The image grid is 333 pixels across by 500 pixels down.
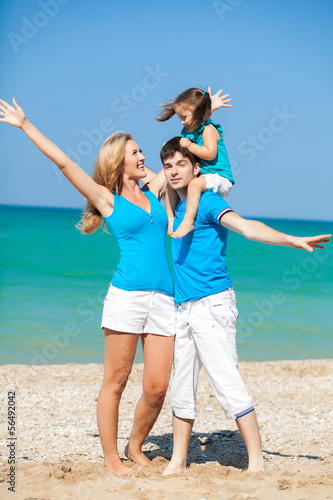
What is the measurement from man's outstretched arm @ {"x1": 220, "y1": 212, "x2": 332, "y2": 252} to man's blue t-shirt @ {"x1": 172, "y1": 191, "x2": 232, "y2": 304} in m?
0.10

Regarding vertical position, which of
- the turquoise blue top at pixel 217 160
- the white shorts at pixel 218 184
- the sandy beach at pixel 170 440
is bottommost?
the sandy beach at pixel 170 440

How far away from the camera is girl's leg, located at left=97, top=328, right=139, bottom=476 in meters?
3.58

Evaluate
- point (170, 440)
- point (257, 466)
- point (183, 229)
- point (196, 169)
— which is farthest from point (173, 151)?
point (170, 440)

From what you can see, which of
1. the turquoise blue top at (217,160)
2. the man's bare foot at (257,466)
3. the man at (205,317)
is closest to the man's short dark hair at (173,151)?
the man at (205,317)

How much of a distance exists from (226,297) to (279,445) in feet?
6.14

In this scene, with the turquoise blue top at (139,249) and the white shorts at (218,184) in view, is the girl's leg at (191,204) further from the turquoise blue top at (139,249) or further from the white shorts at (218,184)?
the turquoise blue top at (139,249)

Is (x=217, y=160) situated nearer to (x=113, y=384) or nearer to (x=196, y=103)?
(x=196, y=103)

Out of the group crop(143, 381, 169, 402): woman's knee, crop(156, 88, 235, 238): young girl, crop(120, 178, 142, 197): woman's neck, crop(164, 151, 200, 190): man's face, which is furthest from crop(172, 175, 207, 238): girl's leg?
crop(143, 381, 169, 402): woman's knee

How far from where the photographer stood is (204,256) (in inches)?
138

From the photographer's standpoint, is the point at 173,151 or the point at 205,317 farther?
the point at 173,151

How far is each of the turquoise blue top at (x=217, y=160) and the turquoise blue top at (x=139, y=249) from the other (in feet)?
1.82

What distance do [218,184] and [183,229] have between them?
1.67 feet

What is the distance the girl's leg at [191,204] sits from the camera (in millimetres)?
3348

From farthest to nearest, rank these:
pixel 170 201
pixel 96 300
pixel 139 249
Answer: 1. pixel 96 300
2. pixel 170 201
3. pixel 139 249
